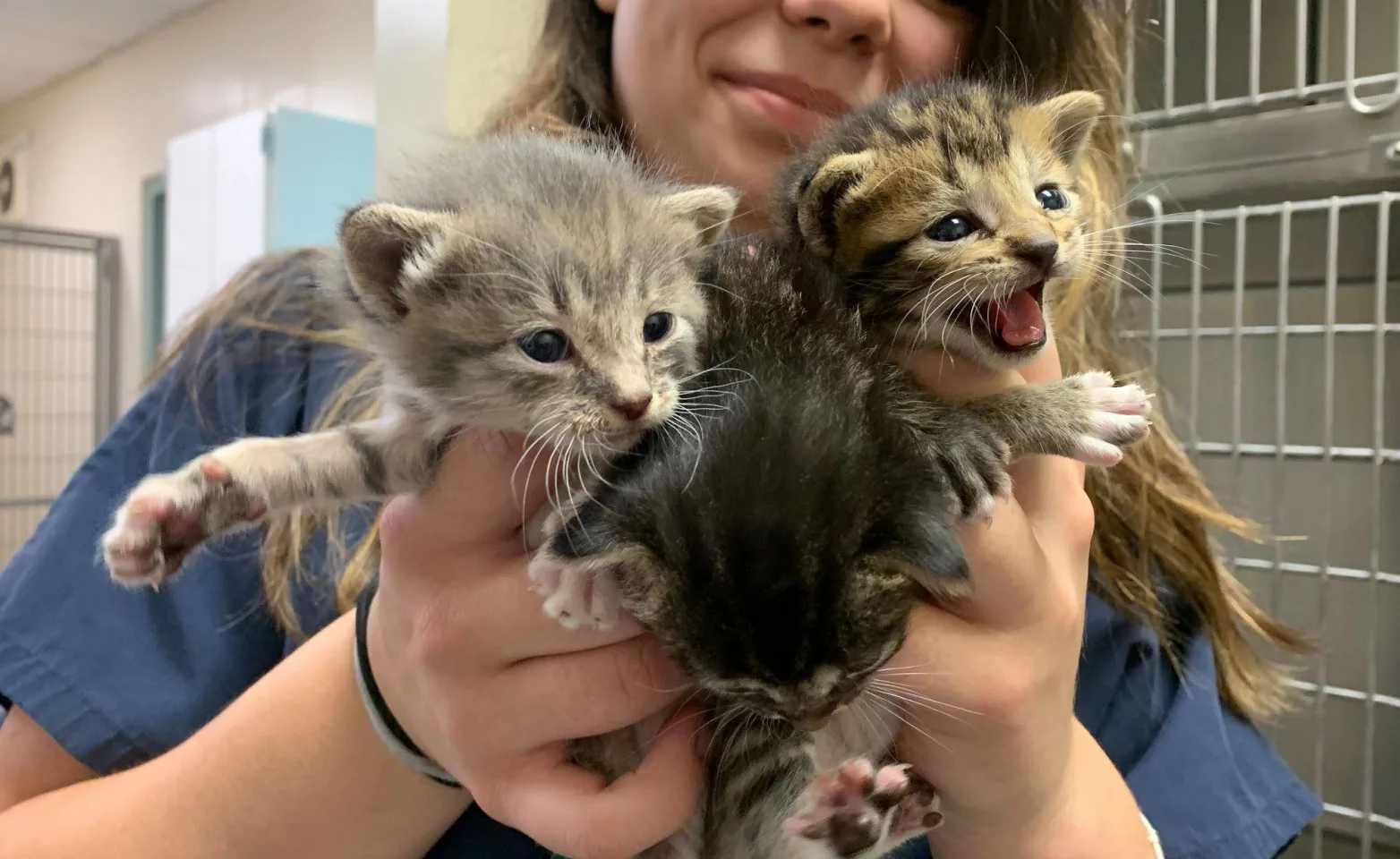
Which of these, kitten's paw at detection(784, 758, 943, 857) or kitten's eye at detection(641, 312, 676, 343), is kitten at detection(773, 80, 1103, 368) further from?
kitten's paw at detection(784, 758, 943, 857)

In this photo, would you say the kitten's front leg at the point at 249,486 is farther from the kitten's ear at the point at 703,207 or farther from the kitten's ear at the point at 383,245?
the kitten's ear at the point at 703,207

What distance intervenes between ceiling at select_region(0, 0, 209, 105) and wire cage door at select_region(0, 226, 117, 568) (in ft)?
3.77

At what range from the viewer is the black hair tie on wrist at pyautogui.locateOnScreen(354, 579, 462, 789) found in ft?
2.93

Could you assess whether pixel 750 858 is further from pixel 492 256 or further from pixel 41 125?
pixel 41 125

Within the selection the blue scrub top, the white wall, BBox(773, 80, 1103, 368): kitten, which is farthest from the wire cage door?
BBox(773, 80, 1103, 368): kitten

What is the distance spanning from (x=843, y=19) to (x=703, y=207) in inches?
12.6

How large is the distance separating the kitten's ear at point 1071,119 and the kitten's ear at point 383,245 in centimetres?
64

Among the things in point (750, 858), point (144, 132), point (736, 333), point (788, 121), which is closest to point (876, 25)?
point (788, 121)

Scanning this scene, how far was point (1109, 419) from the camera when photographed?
0.88 metres

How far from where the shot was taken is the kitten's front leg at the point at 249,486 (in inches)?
30.8

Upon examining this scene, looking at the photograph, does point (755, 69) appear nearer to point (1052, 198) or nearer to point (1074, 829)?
point (1052, 198)

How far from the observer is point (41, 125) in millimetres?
6070

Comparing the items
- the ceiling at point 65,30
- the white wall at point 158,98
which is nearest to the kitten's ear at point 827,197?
the white wall at point 158,98

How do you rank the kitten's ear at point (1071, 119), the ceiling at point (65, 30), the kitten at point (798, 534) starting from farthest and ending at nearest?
the ceiling at point (65, 30) < the kitten's ear at point (1071, 119) < the kitten at point (798, 534)
